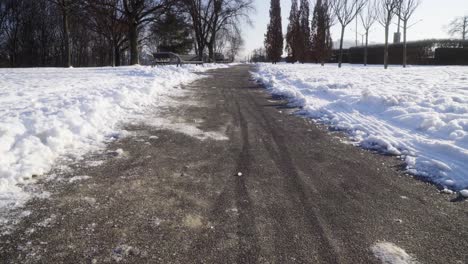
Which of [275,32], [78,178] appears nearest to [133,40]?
[78,178]

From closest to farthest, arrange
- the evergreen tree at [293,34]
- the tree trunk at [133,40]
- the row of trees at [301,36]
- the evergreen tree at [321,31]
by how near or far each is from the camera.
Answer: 1. the tree trunk at [133,40]
2. the evergreen tree at [321,31]
3. the row of trees at [301,36]
4. the evergreen tree at [293,34]

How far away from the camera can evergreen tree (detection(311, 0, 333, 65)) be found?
38.1 m

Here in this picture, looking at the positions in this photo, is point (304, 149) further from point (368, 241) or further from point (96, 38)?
point (96, 38)

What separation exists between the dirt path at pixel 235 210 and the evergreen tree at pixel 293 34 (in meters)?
48.2

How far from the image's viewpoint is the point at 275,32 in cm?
5481

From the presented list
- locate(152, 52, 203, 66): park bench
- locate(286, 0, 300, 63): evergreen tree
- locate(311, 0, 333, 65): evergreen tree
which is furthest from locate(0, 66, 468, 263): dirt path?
locate(286, 0, 300, 63): evergreen tree

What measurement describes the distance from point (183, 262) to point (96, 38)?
5372cm

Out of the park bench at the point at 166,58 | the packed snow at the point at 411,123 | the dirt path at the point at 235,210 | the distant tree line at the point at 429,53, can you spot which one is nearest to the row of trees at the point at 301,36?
the distant tree line at the point at 429,53

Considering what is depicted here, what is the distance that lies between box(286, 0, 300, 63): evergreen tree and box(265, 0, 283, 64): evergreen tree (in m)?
1.42

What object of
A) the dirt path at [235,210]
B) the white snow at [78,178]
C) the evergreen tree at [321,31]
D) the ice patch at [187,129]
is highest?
the evergreen tree at [321,31]

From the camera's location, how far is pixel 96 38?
1996 inches

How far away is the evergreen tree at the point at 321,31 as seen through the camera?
125ft

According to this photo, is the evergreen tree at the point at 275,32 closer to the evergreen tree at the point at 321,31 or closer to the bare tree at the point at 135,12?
the evergreen tree at the point at 321,31

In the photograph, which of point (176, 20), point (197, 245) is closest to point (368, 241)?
point (197, 245)
